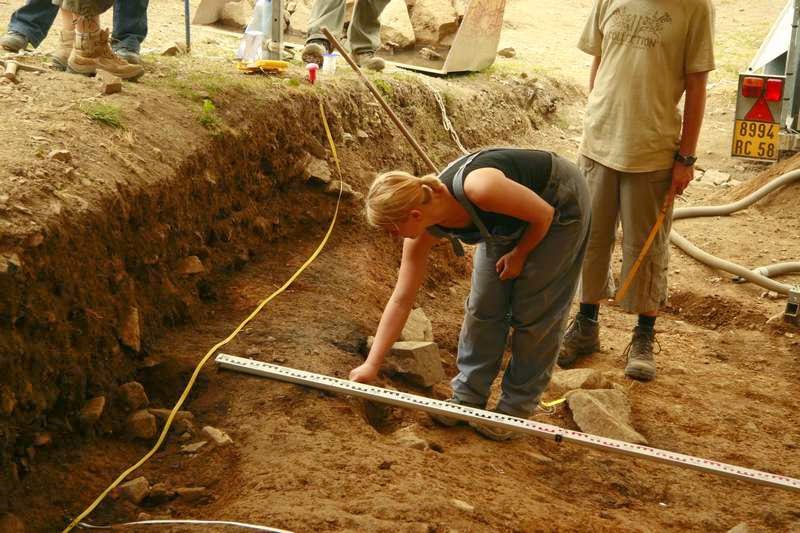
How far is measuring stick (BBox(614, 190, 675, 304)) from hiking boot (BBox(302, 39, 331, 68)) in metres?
2.81

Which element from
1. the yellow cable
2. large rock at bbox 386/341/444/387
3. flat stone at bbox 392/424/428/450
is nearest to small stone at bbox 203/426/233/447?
the yellow cable

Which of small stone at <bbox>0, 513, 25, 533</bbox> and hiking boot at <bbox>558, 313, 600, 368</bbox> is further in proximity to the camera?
hiking boot at <bbox>558, 313, 600, 368</bbox>

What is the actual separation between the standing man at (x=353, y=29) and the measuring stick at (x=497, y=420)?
3.11 m

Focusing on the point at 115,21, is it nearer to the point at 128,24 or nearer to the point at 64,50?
the point at 128,24

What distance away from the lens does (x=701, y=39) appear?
12.6ft

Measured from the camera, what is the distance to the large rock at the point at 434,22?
891cm

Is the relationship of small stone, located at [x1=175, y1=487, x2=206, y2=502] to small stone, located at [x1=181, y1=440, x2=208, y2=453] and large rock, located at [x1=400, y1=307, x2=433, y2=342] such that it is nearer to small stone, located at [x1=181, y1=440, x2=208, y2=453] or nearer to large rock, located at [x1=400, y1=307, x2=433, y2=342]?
small stone, located at [x1=181, y1=440, x2=208, y2=453]

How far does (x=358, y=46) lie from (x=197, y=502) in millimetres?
4543

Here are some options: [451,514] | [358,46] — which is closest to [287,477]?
[451,514]

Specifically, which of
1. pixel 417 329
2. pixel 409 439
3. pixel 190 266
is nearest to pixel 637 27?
pixel 417 329

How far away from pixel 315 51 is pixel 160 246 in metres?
2.60

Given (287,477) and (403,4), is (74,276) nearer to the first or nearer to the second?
(287,477)

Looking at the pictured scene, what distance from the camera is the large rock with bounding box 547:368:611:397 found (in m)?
4.13

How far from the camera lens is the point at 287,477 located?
2.80 m
